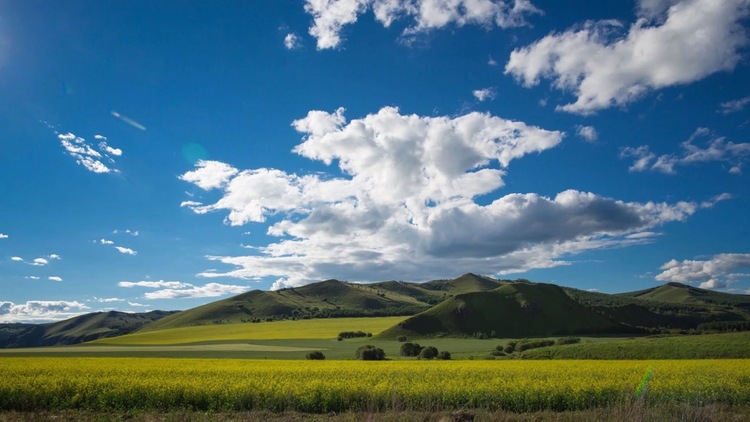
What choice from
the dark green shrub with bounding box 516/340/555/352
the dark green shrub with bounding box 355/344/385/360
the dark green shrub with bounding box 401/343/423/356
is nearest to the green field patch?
the dark green shrub with bounding box 401/343/423/356

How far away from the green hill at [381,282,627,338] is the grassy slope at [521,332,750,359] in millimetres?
59085

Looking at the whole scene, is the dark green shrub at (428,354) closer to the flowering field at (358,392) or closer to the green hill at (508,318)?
the flowering field at (358,392)

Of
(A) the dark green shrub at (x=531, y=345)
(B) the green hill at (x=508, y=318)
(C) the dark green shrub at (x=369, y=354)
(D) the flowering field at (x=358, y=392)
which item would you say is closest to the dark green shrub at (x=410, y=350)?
(C) the dark green shrub at (x=369, y=354)

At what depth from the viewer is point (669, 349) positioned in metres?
58.4

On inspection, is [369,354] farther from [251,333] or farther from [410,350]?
[251,333]

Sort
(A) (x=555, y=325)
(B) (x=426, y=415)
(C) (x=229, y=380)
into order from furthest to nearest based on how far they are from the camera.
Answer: (A) (x=555, y=325)
(C) (x=229, y=380)
(B) (x=426, y=415)

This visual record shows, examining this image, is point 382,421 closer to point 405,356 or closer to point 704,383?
point 704,383

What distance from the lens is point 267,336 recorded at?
123 m

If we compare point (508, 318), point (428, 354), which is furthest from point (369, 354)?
point (508, 318)

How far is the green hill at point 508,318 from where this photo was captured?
12694 cm

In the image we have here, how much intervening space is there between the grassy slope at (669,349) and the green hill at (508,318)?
194 ft

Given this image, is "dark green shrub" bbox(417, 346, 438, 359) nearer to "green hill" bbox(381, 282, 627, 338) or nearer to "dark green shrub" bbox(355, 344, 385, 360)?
"dark green shrub" bbox(355, 344, 385, 360)

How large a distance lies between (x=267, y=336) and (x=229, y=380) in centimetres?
9999

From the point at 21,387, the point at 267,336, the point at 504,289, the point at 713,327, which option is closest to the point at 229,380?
the point at 21,387
